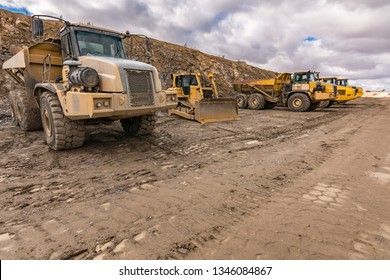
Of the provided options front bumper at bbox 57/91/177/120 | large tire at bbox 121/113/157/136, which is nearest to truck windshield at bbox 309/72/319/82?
large tire at bbox 121/113/157/136

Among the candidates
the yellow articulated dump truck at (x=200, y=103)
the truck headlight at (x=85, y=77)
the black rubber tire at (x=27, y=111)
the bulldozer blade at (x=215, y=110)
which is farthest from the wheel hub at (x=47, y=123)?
the bulldozer blade at (x=215, y=110)

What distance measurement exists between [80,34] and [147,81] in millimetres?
1875

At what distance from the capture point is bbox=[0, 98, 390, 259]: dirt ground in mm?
2217

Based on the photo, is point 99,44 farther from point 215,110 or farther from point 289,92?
point 289,92

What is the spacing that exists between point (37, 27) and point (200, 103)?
598 cm

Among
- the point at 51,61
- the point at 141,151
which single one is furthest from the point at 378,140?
the point at 51,61

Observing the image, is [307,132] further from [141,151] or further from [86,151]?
[86,151]

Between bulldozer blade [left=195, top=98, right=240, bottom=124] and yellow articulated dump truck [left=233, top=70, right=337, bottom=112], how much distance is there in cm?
526

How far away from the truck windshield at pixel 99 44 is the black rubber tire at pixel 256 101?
431 inches

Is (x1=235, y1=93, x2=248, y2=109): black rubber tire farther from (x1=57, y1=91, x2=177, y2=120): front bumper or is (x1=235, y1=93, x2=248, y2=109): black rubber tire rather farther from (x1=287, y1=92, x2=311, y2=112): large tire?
(x1=57, y1=91, x2=177, y2=120): front bumper

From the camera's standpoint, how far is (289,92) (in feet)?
47.8

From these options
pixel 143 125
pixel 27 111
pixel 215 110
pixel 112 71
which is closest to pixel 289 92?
pixel 215 110

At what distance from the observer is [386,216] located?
2732 millimetres

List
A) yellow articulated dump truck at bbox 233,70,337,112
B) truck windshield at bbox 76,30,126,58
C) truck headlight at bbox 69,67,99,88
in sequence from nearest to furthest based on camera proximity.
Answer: truck headlight at bbox 69,67,99,88
truck windshield at bbox 76,30,126,58
yellow articulated dump truck at bbox 233,70,337,112
